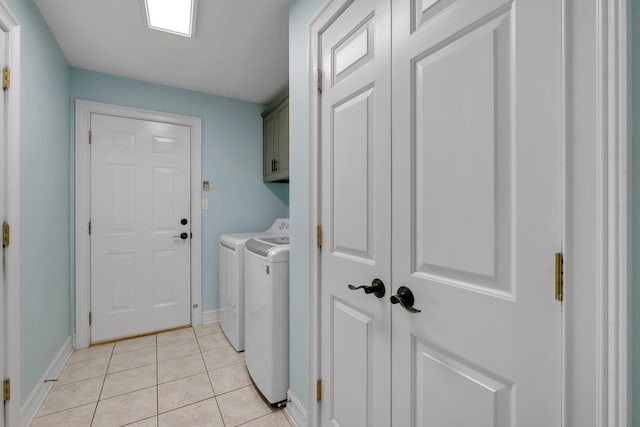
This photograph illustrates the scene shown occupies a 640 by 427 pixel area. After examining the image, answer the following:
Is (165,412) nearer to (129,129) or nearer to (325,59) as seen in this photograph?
(325,59)

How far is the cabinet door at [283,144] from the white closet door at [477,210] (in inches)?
70.8

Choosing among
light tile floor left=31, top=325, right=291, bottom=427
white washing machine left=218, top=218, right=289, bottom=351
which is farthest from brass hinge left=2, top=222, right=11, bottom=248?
white washing machine left=218, top=218, right=289, bottom=351

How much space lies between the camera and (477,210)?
0.74 meters

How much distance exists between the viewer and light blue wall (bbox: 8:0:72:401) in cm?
156

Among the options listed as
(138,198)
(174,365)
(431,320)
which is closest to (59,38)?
(138,198)

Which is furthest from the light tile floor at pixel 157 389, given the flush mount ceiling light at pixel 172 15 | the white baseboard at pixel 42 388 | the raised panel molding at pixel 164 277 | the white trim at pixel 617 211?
the flush mount ceiling light at pixel 172 15

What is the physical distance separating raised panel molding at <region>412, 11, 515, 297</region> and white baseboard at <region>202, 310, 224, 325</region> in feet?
8.70

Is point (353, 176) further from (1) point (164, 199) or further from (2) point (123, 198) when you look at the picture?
(2) point (123, 198)

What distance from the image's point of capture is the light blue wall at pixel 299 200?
4.86 feet

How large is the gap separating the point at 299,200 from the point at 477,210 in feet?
3.20

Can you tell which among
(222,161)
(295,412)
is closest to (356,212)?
(295,412)

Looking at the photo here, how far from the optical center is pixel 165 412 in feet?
5.51

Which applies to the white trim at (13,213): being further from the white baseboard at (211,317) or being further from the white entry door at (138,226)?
the white baseboard at (211,317)

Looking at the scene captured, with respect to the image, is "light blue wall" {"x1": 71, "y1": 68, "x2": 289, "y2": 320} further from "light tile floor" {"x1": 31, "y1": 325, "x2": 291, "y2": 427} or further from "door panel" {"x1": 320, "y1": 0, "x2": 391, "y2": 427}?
"door panel" {"x1": 320, "y1": 0, "x2": 391, "y2": 427}
